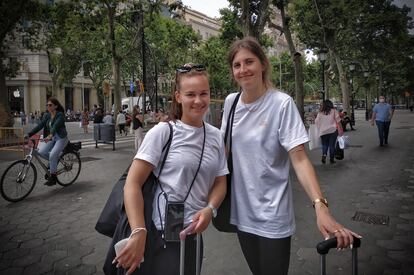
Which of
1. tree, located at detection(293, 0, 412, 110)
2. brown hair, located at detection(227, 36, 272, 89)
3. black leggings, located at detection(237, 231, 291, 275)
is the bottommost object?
black leggings, located at detection(237, 231, 291, 275)

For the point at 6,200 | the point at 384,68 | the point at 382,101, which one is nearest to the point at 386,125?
the point at 382,101

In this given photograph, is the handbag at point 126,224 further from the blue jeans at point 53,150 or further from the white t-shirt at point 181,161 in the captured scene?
the blue jeans at point 53,150

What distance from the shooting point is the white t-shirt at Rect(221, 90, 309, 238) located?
6.43 ft

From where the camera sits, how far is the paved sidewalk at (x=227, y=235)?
3.81m

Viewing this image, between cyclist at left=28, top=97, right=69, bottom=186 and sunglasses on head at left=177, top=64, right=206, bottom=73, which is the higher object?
sunglasses on head at left=177, top=64, right=206, bottom=73

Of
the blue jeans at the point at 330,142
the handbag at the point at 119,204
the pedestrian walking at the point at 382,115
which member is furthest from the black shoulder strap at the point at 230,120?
the pedestrian walking at the point at 382,115

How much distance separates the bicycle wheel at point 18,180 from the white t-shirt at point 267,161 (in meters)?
→ 5.72

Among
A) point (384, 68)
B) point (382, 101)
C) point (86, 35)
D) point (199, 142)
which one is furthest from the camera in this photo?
point (384, 68)

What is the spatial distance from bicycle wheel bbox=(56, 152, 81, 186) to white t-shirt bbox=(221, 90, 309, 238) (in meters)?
6.34

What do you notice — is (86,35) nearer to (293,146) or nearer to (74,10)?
(74,10)

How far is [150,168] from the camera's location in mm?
1771

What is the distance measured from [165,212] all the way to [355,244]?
830 millimetres

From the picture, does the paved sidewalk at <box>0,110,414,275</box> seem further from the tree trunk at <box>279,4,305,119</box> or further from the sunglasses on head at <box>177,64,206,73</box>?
the tree trunk at <box>279,4,305,119</box>

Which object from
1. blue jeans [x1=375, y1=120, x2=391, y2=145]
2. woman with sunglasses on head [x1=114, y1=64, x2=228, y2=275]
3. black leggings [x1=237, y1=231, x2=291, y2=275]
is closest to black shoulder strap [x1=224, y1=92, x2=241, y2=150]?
woman with sunglasses on head [x1=114, y1=64, x2=228, y2=275]
